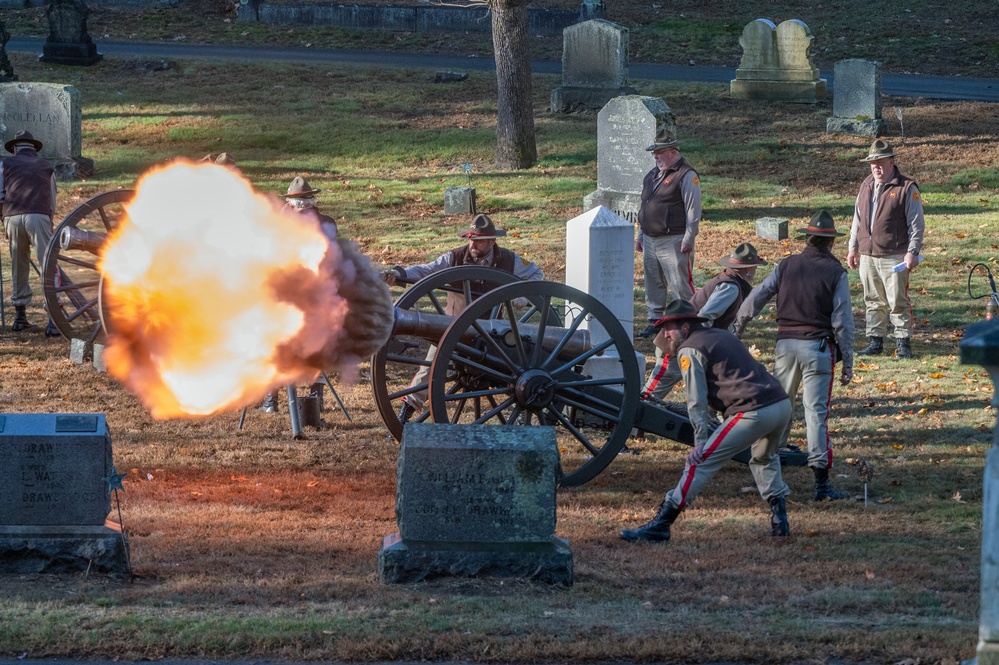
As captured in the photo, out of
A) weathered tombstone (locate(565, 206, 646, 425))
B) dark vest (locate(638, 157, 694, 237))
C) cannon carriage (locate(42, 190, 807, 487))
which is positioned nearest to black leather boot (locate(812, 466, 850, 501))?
cannon carriage (locate(42, 190, 807, 487))

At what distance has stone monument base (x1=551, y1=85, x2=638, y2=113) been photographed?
79.3 feet

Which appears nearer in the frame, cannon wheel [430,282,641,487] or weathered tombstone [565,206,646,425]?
cannon wheel [430,282,641,487]

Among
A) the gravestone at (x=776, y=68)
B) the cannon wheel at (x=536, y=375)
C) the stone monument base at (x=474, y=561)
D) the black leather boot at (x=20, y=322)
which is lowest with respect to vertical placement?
the stone monument base at (x=474, y=561)

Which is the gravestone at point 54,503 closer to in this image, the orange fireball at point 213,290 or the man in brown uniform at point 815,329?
the orange fireball at point 213,290

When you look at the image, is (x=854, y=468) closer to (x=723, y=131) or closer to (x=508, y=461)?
(x=508, y=461)

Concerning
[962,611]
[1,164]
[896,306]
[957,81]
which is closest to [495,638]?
[962,611]

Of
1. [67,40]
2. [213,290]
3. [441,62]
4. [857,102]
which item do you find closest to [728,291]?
[213,290]

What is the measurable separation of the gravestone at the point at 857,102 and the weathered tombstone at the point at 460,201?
22.8 feet

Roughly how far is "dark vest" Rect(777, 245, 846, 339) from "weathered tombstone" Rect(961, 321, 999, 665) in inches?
173

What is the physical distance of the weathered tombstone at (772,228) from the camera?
17.9 m

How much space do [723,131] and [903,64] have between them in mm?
8839

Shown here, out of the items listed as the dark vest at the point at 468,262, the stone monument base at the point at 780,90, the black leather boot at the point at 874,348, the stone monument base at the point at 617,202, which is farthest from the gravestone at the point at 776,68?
the dark vest at the point at 468,262

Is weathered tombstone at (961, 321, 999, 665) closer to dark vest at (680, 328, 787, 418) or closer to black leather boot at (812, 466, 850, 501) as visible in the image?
dark vest at (680, 328, 787, 418)

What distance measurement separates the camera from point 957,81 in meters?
28.5
